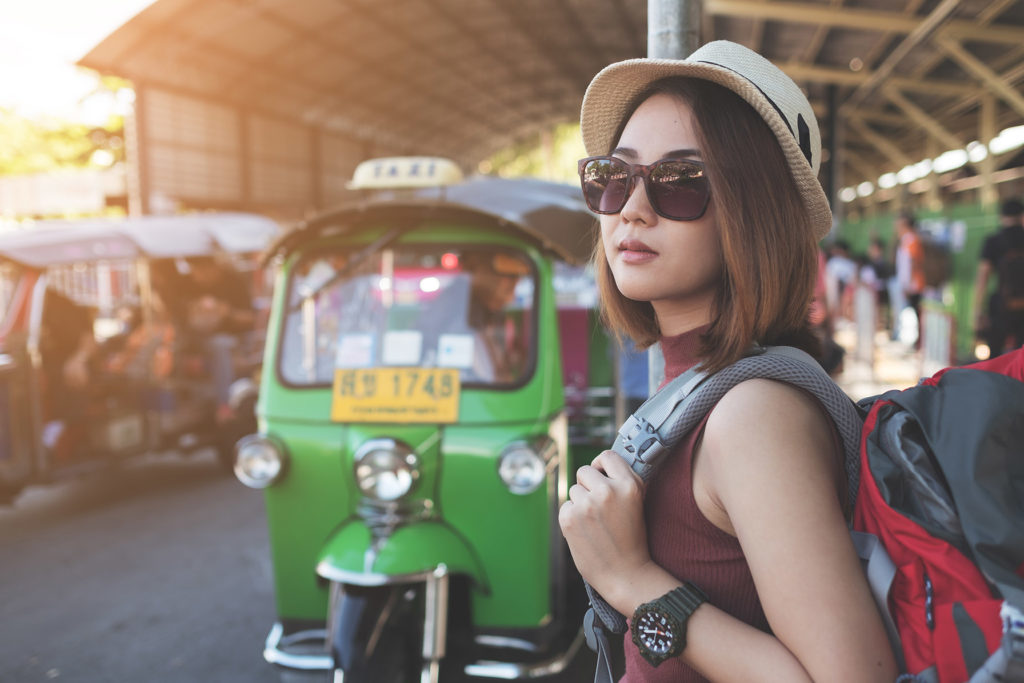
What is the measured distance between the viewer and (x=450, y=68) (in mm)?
25062

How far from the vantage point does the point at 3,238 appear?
6.41 meters

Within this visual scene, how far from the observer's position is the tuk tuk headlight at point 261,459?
328 centimetres

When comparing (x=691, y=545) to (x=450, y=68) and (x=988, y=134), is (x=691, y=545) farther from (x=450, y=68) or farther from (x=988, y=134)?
(x=450, y=68)

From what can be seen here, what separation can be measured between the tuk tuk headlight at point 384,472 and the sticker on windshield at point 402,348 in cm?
49

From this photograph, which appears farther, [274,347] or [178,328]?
[178,328]

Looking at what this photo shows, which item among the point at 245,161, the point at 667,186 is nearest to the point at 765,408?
the point at 667,186

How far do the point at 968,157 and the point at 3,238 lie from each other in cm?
1937

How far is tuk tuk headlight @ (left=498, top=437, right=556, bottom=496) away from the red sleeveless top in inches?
76.4

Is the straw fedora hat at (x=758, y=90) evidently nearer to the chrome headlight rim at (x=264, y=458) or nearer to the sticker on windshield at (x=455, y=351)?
the sticker on windshield at (x=455, y=351)

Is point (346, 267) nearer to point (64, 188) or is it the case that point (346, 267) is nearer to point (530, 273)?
point (530, 273)

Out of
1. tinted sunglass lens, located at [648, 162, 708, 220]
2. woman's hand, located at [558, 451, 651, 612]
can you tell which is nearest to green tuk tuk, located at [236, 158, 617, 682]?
woman's hand, located at [558, 451, 651, 612]

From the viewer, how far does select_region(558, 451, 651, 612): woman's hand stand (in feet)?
3.74

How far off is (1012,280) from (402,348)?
6.74m

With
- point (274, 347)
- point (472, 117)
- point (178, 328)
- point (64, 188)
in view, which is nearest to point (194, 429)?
point (178, 328)
